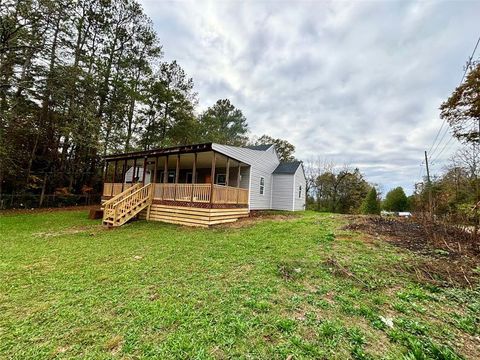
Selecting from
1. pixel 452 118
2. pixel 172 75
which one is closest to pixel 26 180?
pixel 172 75

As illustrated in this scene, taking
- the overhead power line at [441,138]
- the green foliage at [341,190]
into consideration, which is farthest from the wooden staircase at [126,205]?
the green foliage at [341,190]

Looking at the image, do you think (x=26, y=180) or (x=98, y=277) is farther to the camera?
(x=26, y=180)

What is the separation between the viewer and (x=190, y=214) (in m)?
9.96

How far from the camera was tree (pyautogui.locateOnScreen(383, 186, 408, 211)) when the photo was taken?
993 inches

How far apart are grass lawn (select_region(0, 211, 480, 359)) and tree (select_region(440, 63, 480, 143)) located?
9.44 meters

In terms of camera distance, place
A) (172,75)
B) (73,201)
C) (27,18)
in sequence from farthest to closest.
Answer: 1. (172,75)
2. (73,201)
3. (27,18)

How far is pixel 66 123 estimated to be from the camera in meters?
14.3

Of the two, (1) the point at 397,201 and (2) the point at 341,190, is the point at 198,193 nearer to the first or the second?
(2) the point at 341,190

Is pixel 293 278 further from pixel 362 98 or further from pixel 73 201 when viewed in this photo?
pixel 73 201

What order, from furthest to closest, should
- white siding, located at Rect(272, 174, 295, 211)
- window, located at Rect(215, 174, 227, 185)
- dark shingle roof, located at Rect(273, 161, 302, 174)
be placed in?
dark shingle roof, located at Rect(273, 161, 302, 174) → white siding, located at Rect(272, 174, 295, 211) → window, located at Rect(215, 174, 227, 185)

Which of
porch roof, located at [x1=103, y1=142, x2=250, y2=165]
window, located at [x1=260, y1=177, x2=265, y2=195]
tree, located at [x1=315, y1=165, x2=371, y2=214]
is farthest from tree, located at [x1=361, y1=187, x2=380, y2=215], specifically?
porch roof, located at [x1=103, y1=142, x2=250, y2=165]

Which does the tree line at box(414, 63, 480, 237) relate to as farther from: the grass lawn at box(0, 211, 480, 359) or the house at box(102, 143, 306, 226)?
the house at box(102, 143, 306, 226)

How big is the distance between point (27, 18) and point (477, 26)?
17460 millimetres

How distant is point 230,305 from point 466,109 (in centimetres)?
1393
